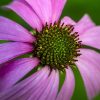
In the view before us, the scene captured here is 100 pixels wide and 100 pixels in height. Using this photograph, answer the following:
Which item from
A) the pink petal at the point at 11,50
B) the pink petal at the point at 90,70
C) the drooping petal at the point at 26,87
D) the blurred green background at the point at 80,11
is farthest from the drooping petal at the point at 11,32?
the blurred green background at the point at 80,11

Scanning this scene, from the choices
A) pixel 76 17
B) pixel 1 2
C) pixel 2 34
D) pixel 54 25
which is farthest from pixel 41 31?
pixel 76 17

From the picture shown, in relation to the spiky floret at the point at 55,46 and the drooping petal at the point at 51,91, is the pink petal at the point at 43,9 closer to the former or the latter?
the spiky floret at the point at 55,46

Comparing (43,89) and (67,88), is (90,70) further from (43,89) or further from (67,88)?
(43,89)

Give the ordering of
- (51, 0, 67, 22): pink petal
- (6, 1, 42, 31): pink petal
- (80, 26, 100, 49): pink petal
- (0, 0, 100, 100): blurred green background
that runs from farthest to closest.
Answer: (0, 0, 100, 100): blurred green background, (80, 26, 100, 49): pink petal, (51, 0, 67, 22): pink petal, (6, 1, 42, 31): pink petal

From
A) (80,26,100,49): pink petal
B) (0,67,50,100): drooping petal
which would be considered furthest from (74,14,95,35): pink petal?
(0,67,50,100): drooping petal

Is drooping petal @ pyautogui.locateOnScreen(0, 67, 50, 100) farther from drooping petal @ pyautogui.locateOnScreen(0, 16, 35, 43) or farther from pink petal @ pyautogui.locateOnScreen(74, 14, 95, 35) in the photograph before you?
pink petal @ pyautogui.locateOnScreen(74, 14, 95, 35)
